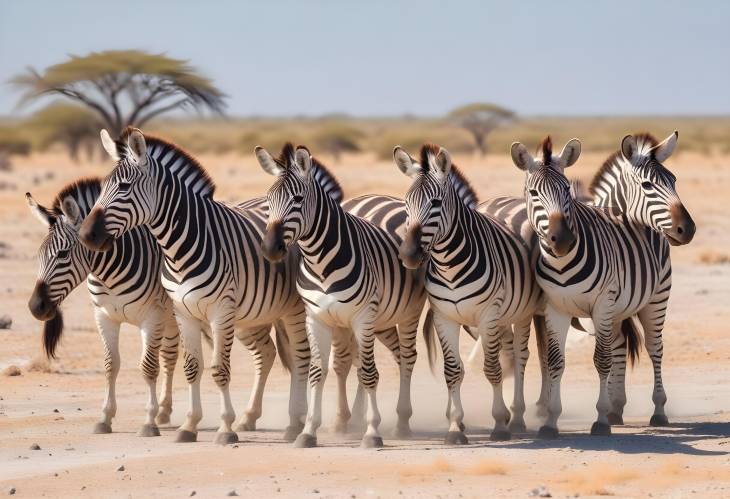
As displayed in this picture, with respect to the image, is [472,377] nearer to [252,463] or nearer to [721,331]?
[721,331]

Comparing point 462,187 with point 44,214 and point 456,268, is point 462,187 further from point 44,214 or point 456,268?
point 44,214

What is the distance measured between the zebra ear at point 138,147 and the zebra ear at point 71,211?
770 mm

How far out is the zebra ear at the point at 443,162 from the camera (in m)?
8.98

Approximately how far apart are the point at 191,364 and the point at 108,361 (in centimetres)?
86

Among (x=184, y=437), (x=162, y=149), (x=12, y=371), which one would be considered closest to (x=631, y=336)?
(x=184, y=437)

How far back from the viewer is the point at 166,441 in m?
9.37

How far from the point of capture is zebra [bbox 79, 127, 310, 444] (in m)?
8.96

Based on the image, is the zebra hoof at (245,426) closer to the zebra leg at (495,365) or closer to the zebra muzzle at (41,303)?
the zebra muzzle at (41,303)

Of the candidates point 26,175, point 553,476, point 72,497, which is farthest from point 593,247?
point 26,175

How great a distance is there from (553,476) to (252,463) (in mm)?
2016

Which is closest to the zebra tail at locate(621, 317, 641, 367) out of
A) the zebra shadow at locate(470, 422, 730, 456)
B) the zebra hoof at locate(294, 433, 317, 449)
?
the zebra shadow at locate(470, 422, 730, 456)

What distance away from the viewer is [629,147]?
394 inches

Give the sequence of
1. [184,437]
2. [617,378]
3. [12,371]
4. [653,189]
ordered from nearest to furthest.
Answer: [184,437] → [653,189] → [617,378] → [12,371]

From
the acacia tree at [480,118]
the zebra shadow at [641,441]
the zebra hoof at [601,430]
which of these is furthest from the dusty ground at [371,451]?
the acacia tree at [480,118]
